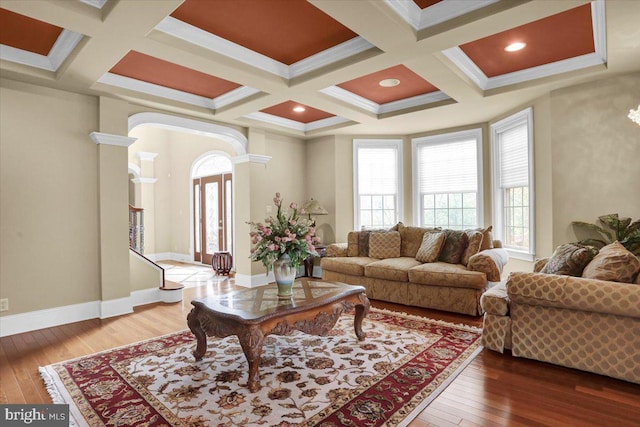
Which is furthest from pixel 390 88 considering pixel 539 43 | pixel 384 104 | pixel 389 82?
pixel 539 43

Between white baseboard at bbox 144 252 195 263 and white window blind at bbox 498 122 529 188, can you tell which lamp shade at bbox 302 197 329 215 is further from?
white baseboard at bbox 144 252 195 263

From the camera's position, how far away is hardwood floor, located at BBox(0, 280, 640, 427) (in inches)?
82.1

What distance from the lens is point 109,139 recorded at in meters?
4.30

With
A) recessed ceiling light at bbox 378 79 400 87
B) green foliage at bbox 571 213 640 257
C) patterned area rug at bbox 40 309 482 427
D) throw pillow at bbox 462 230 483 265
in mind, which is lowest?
patterned area rug at bbox 40 309 482 427

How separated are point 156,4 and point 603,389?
13.2ft

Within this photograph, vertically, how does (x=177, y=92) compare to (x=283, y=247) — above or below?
above

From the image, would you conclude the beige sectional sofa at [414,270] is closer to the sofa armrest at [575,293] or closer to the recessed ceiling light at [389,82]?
the sofa armrest at [575,293]

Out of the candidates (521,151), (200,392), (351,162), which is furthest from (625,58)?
(200,392)

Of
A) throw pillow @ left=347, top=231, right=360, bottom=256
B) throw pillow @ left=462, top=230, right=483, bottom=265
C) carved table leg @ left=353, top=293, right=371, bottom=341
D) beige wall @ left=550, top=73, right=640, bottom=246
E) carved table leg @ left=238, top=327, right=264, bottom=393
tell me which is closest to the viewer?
carved table leg @ left=238, top=327, right=264, bottom=393

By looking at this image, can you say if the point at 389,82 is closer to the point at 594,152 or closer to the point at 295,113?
the point at 295,113

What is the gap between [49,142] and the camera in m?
3.94

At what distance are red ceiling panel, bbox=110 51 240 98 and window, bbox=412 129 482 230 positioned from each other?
3662 millimetres

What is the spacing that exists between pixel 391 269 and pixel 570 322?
7.27 feet

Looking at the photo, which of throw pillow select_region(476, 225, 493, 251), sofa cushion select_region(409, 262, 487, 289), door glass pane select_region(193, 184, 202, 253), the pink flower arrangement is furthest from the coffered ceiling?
door glass pane select_region(193, 184, 202, 253)
